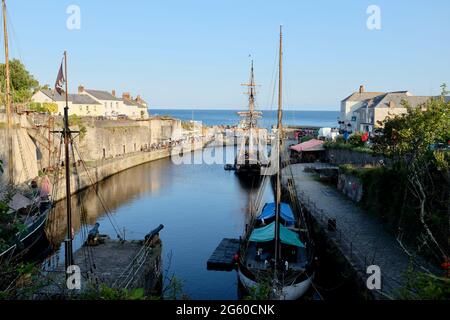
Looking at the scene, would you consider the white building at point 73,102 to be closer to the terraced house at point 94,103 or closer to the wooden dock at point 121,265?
the terraced house at point 94,103

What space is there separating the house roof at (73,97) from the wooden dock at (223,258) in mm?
51132

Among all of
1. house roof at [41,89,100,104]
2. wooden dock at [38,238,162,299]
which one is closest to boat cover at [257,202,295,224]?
wooden dock at [38,238,162,299]

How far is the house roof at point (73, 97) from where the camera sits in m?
66.8

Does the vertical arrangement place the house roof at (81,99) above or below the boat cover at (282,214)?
above

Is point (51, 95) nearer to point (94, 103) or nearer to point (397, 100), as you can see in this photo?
point (94, 103)

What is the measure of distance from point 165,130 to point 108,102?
1292cm

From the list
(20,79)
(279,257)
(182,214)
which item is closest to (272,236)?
(279,257)

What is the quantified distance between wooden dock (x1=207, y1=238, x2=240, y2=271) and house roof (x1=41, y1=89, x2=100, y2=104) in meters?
51.1

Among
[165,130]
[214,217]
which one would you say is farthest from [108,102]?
[214,217]

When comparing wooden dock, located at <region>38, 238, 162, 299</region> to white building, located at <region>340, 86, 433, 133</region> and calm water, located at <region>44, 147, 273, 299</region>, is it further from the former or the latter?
white building, located at <region>340, 86, 433, 133</region>

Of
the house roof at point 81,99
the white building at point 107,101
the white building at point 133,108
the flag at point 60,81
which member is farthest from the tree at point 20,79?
the flag at point 60,81
